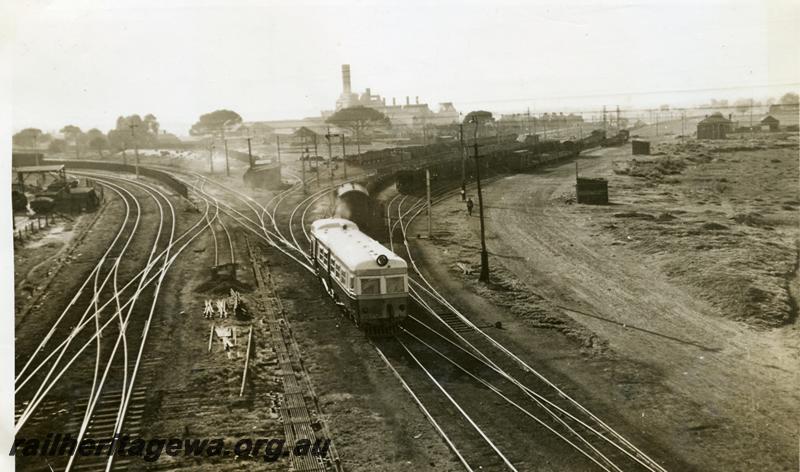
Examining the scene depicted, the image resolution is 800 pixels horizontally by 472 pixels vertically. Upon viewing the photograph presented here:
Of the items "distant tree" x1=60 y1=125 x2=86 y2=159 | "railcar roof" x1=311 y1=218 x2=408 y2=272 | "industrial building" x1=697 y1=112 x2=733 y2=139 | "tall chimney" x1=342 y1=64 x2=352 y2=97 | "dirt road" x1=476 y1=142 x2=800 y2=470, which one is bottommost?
"dirt road" x1=476 y1=142 x2=800 y2=470

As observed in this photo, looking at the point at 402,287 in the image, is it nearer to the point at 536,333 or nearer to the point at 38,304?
the point at 536,333

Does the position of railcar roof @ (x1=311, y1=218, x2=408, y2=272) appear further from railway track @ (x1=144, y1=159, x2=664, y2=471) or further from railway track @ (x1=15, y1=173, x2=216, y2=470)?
railway track @ (x1=15, y1=173, x2=216, y2=470)

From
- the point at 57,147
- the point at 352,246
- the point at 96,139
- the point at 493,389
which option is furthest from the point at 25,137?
the point at 493,389

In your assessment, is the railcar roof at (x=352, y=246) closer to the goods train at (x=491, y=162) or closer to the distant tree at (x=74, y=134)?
the goods train at (x=491, y=162)

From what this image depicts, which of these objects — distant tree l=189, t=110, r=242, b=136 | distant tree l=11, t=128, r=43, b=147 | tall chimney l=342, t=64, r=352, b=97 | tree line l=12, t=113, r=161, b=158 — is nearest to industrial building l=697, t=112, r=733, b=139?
tall chimney l=342, t=64, r=352, b=97

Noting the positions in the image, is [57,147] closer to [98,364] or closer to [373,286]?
[98,364]

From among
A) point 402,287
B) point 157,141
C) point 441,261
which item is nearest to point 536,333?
point 402,287

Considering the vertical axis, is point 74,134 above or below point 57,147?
above
